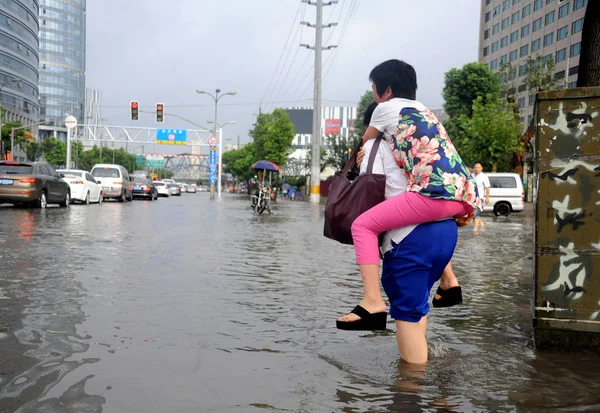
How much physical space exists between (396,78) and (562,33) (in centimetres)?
8149

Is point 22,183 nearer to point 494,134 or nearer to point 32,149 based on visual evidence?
point 494,134

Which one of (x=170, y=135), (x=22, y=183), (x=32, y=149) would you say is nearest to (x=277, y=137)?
(x=170, y=135)

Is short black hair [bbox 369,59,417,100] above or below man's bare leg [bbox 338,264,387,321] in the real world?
above

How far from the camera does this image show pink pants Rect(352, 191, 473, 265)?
3678mm

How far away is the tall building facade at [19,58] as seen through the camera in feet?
318

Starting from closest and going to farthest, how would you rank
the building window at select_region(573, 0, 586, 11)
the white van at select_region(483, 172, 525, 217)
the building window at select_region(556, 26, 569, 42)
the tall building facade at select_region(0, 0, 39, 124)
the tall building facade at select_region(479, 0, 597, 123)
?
the white van at select_region(483, 172, 525, 217) → the building window at select_region(573, 0, 586, 11) → the tall building facade at select_region(479, 0, 597, 123) → the building window at select_region(556, 26, 569, 42) → the tall building facade at select_region(0, 0, 39, 124)

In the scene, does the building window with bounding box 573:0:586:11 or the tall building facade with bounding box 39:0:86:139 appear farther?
the tall building facade with bounding box 39:0:86:139

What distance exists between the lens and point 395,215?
3695mm

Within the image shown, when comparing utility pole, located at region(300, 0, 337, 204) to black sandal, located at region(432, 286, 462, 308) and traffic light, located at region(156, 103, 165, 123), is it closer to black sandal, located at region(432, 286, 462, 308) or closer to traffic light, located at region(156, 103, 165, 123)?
traffic light, located at region(156, 103, 165, 123)

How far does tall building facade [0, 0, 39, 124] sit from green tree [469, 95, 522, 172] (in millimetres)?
63311

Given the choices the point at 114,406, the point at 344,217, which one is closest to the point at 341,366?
the point at 344,217

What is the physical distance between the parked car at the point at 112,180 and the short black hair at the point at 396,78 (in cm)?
3185

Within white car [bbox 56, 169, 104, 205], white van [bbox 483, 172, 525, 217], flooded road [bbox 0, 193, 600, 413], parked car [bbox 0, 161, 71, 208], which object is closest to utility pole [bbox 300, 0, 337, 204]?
white van [bbox 483, 172, 525, 217]

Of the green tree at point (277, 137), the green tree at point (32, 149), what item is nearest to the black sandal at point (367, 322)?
the green tree at point (32, 149)
